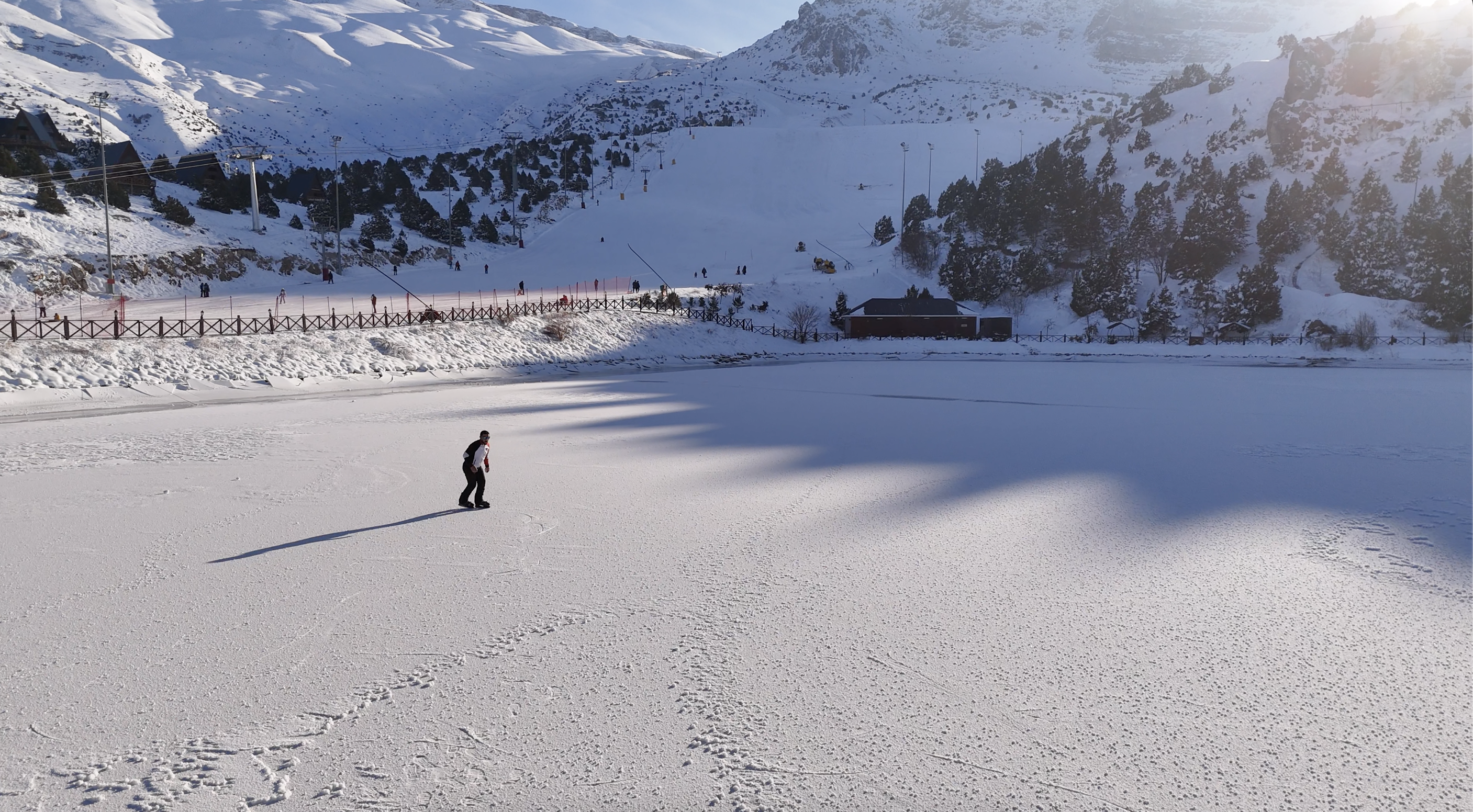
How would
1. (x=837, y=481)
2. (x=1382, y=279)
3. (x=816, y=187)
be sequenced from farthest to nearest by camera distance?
1. (x=816, y=187)
2. (x=1382, y=279)
3. (x=837, y=481)

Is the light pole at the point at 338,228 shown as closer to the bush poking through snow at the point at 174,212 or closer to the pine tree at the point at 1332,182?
the bush poking through snow at the point at 174,212

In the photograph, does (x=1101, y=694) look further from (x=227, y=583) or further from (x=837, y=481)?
(x=227, y=583)

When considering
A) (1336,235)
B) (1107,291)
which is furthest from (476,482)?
(1336,235)

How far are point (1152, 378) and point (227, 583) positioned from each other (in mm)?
36533

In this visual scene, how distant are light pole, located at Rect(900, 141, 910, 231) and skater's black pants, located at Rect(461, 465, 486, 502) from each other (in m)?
86.0

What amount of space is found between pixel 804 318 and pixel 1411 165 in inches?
2144

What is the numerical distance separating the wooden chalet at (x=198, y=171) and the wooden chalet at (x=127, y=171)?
294 cm

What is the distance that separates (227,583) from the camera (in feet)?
28.3

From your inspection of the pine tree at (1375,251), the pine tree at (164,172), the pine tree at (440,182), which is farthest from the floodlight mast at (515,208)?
the pine tree at (1375,251)

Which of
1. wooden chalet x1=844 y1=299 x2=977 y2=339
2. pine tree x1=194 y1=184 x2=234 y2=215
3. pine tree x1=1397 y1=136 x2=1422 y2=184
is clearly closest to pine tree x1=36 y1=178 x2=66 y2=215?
pine tree x1=194 y1=184 x2=234 y2=215

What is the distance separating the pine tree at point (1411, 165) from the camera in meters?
68.1

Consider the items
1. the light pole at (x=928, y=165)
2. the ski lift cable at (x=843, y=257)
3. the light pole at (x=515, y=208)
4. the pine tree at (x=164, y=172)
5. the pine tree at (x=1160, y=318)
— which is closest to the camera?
the pine tree at (x=1160, y=318)

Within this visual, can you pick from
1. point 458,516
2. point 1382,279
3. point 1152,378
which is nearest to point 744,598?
point 458,516

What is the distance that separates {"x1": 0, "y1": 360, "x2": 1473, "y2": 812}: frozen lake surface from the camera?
540 cm
